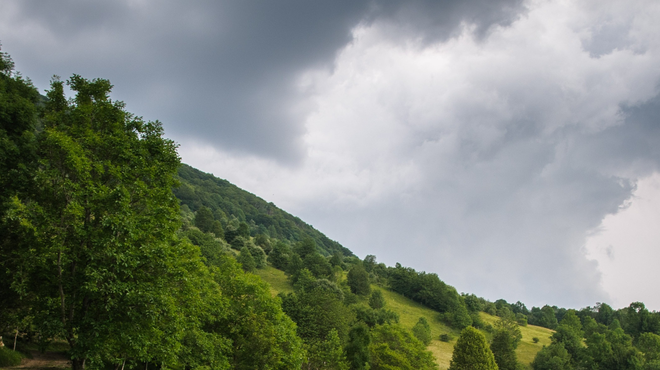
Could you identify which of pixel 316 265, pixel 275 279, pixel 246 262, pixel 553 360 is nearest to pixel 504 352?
pixel 553 360

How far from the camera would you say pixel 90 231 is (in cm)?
1586

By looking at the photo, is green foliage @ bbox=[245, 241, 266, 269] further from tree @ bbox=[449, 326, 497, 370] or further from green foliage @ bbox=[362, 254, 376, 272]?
tree @ bbox=[449, 326, 497, 370]

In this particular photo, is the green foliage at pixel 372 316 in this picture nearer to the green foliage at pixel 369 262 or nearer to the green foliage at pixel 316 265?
the green foliage at pixel 316 265

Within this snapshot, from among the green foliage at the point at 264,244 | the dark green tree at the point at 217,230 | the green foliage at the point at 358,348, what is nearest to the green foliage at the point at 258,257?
the green foliage at the point at 264,244

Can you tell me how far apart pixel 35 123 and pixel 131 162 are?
1167 cm

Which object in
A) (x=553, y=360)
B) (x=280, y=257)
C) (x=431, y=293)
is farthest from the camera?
(x=280, y=257)

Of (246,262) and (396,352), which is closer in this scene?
(396,352)

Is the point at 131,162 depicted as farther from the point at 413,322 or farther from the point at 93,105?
the point at 413,322

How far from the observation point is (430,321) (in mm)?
92062

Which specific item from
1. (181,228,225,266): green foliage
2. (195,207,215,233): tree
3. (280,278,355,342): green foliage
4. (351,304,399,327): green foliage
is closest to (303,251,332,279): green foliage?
(351,304,399,327): green foliage

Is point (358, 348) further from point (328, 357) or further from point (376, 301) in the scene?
point (376, 301)

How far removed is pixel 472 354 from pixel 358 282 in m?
47.4

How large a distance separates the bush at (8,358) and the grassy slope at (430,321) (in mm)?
50363

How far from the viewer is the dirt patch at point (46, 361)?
25919 mm
